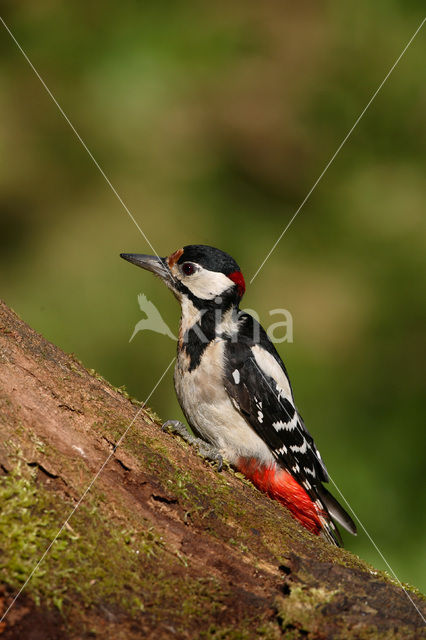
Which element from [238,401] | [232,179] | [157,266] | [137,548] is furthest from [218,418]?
[232,179]

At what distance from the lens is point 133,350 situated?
4105 millimetres

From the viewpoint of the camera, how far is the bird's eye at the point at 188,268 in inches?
115

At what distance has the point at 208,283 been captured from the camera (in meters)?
2.93

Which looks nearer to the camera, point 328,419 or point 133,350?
point 328,419

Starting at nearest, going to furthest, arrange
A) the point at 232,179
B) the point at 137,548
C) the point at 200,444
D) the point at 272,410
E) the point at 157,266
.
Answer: the point at 137,548 < the point at 200,444 < the point at 272,410 < the point at 157,266 < the point at 232,179

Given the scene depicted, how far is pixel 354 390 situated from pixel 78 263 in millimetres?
1963

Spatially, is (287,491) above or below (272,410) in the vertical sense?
below

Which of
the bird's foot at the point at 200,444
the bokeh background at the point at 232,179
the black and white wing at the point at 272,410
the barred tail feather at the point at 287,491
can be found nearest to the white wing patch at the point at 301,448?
the black and white wing at the point at 272,410

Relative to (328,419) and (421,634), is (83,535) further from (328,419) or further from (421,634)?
(328,419)

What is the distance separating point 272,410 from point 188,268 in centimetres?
76

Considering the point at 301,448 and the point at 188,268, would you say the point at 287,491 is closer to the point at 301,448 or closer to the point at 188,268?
the point at 301,448

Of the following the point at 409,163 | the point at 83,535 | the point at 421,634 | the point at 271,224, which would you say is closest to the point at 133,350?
the point at 271,224

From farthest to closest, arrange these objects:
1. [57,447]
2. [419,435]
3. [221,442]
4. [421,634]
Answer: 1. [419,435]
2. [221,442]
3. [57,447]
4. [421,634]

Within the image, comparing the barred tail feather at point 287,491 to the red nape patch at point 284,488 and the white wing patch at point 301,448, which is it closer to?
the red nape patch at point 284,488
